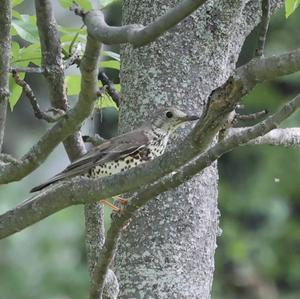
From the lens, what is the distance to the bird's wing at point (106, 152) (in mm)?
4055

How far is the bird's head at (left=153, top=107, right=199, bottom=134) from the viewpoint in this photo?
382 centimetres

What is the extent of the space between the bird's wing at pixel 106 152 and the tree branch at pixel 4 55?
0.51 metres

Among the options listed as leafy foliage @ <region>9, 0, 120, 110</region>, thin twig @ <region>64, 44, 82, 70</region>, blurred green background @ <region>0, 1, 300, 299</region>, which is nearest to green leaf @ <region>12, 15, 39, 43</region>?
leafy foliage @ <region>9, 0, 120, 110</region>

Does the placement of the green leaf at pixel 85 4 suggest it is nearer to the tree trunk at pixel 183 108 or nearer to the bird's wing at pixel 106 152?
the tree trunk at pixel 183 108

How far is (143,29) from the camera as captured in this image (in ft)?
8.91

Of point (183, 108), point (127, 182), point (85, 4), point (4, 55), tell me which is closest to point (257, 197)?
point (183, 108)

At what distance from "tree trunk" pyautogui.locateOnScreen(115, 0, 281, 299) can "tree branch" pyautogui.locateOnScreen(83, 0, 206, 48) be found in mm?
1053

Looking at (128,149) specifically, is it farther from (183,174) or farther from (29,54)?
(183,174)

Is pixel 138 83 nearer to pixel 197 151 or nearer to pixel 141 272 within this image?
pixel 141 272

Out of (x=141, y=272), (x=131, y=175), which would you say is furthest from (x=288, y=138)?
(x=131, y=175)

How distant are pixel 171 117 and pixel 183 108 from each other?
10cm

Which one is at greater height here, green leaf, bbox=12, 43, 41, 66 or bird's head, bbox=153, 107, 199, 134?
green leaf, bbox=12, 43, 41, 66

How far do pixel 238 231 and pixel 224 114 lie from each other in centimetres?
734

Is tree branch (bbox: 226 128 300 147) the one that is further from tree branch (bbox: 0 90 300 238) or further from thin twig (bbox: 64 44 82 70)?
tree branch (bbox: 0 90 300 238)
